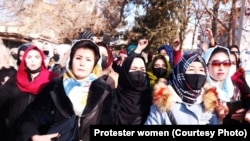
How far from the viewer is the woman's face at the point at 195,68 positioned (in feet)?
10.8

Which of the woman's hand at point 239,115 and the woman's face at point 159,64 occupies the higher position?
the woman's face at point 159,64

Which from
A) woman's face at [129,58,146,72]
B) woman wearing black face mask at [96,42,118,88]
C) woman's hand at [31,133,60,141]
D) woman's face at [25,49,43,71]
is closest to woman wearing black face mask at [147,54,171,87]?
woman's face at [129,58,146,72]

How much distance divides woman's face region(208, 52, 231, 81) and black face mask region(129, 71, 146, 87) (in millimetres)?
545

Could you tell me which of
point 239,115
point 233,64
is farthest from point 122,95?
point 233,64

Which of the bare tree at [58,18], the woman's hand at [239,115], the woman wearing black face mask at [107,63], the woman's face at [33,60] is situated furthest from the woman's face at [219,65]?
the bare tree at [58,18]

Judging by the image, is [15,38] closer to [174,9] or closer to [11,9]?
[11,9]

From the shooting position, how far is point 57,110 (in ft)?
10.7

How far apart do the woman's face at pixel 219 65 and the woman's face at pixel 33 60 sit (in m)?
1.37

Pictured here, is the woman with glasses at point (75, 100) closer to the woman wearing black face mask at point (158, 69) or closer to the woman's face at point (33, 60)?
the woman's face at point (33, 60)

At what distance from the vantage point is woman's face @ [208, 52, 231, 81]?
3.53 metres

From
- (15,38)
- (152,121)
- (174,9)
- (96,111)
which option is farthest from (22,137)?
(15,38)

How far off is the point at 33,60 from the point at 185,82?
1.27m

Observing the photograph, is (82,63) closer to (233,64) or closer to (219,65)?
(219,65)

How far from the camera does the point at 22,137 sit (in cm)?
331
